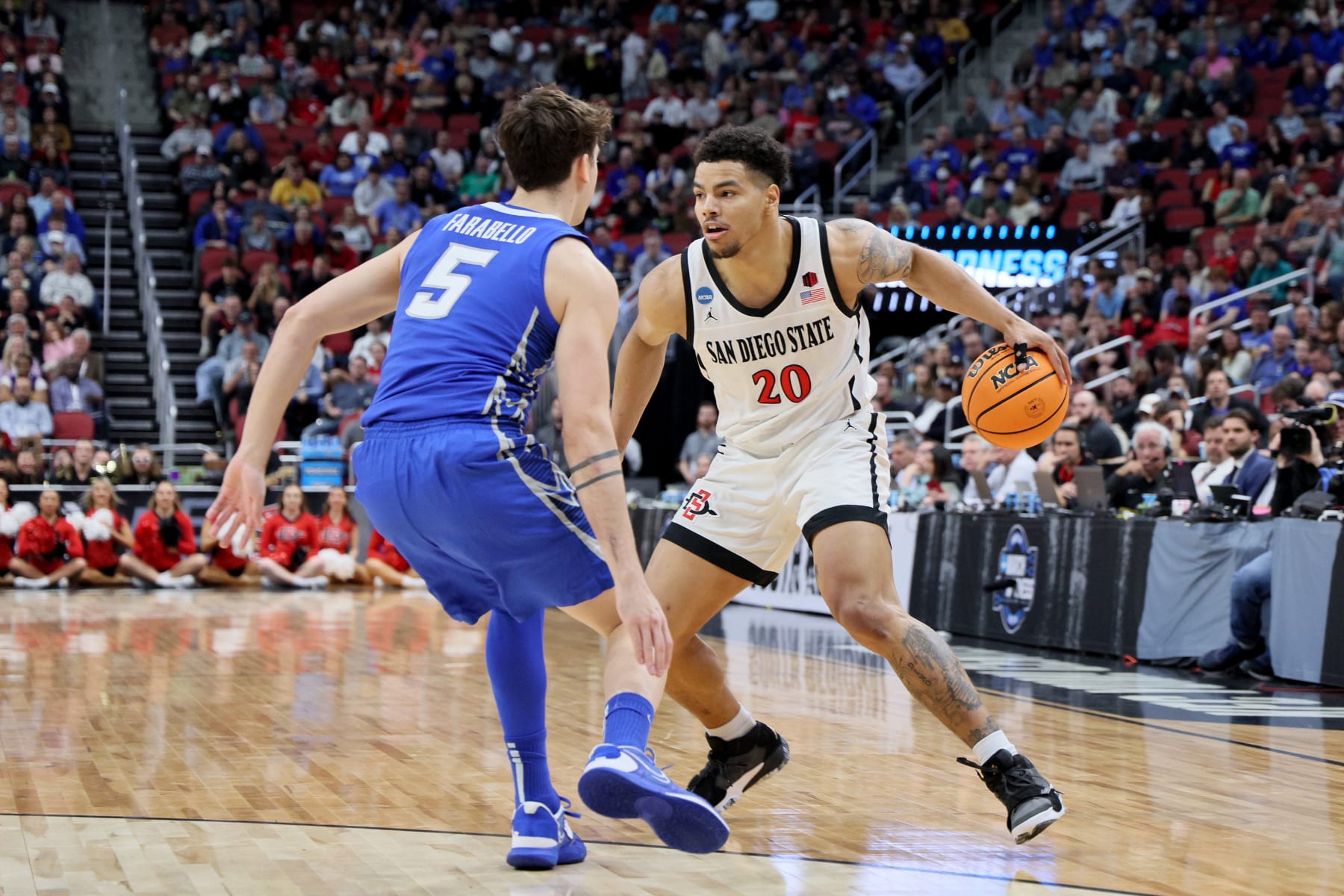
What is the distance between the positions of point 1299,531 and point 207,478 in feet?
39.8

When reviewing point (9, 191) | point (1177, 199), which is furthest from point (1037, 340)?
point (9, 191)

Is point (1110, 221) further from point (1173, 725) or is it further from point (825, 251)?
point (825, 251)

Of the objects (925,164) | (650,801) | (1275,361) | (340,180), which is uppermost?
(925,164)

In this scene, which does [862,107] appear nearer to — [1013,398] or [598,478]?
[1013,398]

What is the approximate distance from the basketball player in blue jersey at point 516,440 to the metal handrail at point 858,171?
17758mm

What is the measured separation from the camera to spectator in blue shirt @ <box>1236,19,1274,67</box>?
21.2 meters

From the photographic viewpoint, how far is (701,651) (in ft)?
15.0

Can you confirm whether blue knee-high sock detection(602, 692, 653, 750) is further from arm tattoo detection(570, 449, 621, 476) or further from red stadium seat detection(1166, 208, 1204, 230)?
red stadium seat detection(1166, 208, 1204, 230)

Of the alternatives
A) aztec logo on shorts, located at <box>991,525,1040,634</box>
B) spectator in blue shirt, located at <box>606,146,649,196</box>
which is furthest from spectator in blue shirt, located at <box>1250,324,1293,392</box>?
spectator in blue shirt, located at <box>606,146,649,196</box>

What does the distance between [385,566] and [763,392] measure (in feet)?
40.1

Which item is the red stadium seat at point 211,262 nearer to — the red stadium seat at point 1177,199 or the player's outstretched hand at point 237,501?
the red stadium seat at point 1177,199

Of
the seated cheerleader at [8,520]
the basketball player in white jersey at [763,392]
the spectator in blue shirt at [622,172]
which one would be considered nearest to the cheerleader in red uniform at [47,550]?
the seated cheerleader at [8,520]

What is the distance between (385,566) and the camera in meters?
16.3

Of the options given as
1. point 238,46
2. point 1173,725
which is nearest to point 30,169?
point 238,46
